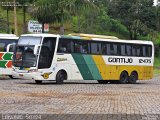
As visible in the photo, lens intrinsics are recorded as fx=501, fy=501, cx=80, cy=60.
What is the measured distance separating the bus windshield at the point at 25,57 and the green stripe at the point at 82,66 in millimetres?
2953

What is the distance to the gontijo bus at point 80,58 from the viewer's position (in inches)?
1126

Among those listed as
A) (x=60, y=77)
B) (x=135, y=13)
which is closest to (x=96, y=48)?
(x=60, y=77)

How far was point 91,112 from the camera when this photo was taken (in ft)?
48.2

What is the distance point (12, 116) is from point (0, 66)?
21.0 meters

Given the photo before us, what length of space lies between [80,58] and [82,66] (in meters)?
0.56

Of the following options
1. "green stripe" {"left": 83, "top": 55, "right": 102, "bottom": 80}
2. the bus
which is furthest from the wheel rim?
the bus

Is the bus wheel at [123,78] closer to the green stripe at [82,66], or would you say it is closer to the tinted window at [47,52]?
the green stripe at [82,66]

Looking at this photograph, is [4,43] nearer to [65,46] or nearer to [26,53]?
[26,53]

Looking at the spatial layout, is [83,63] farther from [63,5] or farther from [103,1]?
[103,1]

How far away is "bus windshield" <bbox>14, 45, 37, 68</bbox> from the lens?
28.5m

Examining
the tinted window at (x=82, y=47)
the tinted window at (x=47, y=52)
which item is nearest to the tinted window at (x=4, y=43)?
the tinted window at (x=82, y=47)

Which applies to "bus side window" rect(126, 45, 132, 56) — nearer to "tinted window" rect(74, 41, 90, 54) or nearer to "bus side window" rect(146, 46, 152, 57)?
"bus side window" rect(146, 46, 152, 57)

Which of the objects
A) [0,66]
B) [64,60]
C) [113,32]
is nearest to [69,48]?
[64,60]

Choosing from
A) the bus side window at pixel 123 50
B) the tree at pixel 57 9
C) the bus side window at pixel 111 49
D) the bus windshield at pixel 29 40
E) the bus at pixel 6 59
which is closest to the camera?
the bus windshield at pixel 29 40
